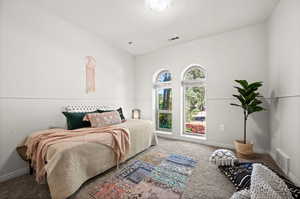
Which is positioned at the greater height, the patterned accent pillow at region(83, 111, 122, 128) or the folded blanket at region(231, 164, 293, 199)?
the patterned accent pillow at region(83, 111, 122, 128)

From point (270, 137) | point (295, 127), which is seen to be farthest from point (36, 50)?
point (270, 137)

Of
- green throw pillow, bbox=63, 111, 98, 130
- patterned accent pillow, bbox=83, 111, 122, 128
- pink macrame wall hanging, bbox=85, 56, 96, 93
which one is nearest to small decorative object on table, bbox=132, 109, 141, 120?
patterned accent pillow, bbox=83, 111, 122, 128

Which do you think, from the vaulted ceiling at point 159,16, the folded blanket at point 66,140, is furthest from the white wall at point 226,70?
the folded blanket at point 66,140

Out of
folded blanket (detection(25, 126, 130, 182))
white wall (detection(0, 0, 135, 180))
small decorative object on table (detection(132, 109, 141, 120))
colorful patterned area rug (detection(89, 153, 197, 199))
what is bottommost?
colorful patterned area rug (detection(89, 153, 197, 199))

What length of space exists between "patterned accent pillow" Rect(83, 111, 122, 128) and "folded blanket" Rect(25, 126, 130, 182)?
336 mm

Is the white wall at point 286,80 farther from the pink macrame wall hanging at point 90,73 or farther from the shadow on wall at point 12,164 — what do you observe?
the shadow on wall at point 12,164

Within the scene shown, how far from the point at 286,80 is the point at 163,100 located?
2722mm

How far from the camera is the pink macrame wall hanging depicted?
2.80 meters

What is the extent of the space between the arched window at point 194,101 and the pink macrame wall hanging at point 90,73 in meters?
2.41

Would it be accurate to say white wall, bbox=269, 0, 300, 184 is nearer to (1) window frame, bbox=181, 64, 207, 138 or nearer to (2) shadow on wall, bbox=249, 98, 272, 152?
(2) shadow on wall, bbox=249, 98, 272, 152

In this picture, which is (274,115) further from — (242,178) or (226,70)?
(242,178)

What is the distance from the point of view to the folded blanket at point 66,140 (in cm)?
145

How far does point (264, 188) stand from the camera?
1.05 m

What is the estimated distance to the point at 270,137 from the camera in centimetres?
238
